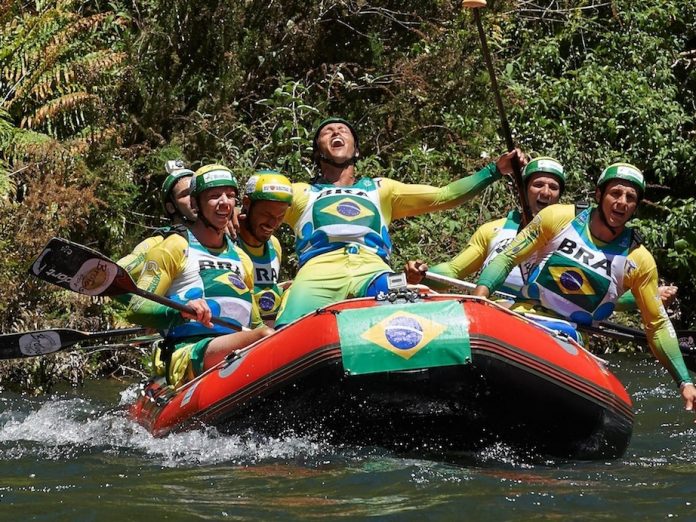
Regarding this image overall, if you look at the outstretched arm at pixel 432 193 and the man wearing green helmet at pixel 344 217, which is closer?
the man wearing green helmet at pixel 344 217

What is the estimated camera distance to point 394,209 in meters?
7.45

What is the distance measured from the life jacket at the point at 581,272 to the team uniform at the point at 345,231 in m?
0.72

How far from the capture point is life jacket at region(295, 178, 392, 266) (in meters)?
6.98

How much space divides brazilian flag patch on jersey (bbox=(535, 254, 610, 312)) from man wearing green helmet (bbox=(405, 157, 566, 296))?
0.97 m

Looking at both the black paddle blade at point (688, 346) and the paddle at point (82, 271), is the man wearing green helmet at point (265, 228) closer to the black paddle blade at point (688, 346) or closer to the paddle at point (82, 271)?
the paddle at point (82, 271)

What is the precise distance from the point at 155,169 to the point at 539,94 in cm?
380

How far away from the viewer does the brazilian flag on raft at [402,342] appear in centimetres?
576

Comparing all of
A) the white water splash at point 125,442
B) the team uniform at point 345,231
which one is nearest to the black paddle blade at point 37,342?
the white water splash at point 125,442

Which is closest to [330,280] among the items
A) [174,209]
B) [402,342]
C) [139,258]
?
[402,342]

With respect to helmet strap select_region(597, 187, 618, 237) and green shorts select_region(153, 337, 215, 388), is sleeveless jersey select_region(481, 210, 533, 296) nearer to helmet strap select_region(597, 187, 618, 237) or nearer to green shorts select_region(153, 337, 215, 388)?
helmet strap select_region(597, 187, 618, 237)

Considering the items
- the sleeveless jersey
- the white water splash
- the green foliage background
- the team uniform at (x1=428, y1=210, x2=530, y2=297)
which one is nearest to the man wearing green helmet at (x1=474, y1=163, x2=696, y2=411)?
the sleeveless jersey

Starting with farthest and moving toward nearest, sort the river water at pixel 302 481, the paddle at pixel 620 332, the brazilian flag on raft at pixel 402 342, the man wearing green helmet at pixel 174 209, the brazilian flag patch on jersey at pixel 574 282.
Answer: the man wearing green helmet at pixel 174 209
the paddle at pixel 620 332
the brazilian flag patch on jersey at pixel 574 282
the brazilian flag on raft at pixel 402 342
the river water at pixel 302 481

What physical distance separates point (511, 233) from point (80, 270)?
9.32 feet

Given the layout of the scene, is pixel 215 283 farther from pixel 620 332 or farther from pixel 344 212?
pixel 620 332
